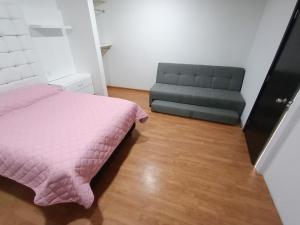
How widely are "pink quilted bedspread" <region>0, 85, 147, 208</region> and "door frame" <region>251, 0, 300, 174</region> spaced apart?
5.22ft

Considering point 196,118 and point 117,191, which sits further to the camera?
point 196,118

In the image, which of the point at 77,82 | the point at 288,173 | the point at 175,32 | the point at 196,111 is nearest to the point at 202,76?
the point at 196,111

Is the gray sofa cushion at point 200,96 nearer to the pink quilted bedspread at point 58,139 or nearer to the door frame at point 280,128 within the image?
the door frame at point 280,128

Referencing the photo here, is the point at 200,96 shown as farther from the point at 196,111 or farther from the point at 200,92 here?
the point at 196,111

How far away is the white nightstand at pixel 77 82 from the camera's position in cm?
278

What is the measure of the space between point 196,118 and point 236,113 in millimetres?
655

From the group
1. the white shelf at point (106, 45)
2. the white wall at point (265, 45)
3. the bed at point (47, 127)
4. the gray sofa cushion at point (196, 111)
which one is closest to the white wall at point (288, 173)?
the white wall at point (265, 45)

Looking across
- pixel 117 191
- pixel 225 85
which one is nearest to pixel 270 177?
pixel 117 191

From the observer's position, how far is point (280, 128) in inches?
60.8

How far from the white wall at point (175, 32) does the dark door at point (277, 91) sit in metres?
1.26

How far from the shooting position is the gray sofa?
270cm

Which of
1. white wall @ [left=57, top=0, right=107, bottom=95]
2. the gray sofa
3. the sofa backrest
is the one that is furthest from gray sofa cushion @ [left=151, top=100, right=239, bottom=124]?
white wall @ [left=57, top=0, right=107, bottom=95]

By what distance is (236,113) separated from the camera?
105 inches

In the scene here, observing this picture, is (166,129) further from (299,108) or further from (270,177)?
(299,108)
